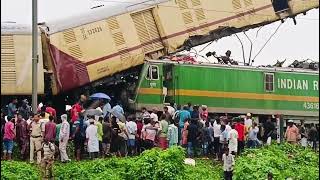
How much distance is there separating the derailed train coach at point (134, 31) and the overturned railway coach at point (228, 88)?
3.95 feet

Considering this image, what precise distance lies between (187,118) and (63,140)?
3.61 m

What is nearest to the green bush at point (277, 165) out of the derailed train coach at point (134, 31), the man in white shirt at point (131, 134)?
the man in white shirt at point (131, 134)

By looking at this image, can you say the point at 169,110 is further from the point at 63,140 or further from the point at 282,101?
the point at 282,101

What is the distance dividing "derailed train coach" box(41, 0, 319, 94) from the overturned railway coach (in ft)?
3.95

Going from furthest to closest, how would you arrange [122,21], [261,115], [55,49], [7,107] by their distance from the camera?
[261,115] → [122,21] → [55,49] → [7,107]

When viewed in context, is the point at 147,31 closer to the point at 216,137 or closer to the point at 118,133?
the point at 216,137

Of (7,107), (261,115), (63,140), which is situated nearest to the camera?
(63,140)

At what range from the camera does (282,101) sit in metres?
21.2

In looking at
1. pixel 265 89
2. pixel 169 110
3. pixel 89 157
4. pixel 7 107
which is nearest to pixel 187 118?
pixel 169 110

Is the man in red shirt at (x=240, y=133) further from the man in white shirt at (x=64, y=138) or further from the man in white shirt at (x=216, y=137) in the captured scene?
the man in white shirt at (x=64, y=138)

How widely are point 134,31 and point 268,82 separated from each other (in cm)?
→ 617

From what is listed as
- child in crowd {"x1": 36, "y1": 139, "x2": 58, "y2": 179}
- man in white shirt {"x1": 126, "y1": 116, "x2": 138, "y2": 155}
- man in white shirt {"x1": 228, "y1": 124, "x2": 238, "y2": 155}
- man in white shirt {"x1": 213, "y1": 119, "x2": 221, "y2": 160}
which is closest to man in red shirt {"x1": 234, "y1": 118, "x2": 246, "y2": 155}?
man in white shirt {"x1": 213, "y1": 119, "x2": 221, "y2": 160}

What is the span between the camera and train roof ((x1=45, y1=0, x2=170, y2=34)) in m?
16.6

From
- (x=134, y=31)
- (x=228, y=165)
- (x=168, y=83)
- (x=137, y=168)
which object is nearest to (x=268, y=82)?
(x=168, y=83)
